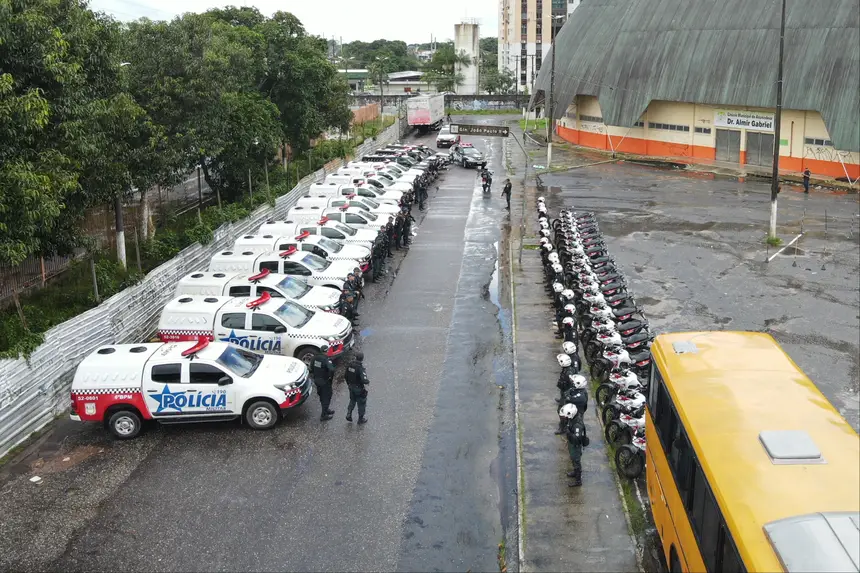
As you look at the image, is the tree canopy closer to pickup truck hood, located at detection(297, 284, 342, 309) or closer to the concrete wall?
pickup truck hood, located at detection(297, 284, 342, 309)

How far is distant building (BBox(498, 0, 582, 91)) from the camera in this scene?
5910 inches

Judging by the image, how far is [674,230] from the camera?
3069 cm

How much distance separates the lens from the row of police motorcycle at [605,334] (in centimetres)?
1290

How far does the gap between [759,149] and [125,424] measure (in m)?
41.9

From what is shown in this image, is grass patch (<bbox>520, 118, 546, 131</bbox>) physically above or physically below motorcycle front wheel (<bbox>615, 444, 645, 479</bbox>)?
above

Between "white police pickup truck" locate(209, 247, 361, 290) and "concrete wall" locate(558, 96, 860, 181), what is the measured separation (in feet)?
99.4

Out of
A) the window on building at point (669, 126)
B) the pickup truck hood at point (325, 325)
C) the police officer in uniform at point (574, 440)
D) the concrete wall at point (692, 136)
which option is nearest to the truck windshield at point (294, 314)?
the pickup truck hood at point (325, 325)

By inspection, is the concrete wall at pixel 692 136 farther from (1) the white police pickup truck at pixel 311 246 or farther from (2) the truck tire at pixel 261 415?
(2) the truck tire at pixel 261 415

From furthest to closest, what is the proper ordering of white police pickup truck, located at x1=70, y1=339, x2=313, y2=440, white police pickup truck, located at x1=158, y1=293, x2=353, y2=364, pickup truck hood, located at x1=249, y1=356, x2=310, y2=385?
white police pickup truck, located at x1=158, y1=293, x2=353, y2=364
pickup truck hood, located at x1=249, y1=356, x2=310, y2=385
white police pickup truck, located at x1=70, y1=339, x2=313, y2=440

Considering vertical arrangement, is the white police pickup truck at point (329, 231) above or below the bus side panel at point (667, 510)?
above

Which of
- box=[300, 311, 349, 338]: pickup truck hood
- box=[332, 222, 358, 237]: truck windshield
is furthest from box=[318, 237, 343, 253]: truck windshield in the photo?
box=[300, 311, 349, 338]: pickup truck hood

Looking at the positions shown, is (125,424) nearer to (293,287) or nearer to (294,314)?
(294,314)

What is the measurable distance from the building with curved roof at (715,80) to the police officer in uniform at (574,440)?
3450 centimetres

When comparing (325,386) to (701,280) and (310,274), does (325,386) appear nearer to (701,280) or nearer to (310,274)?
(310,274)
